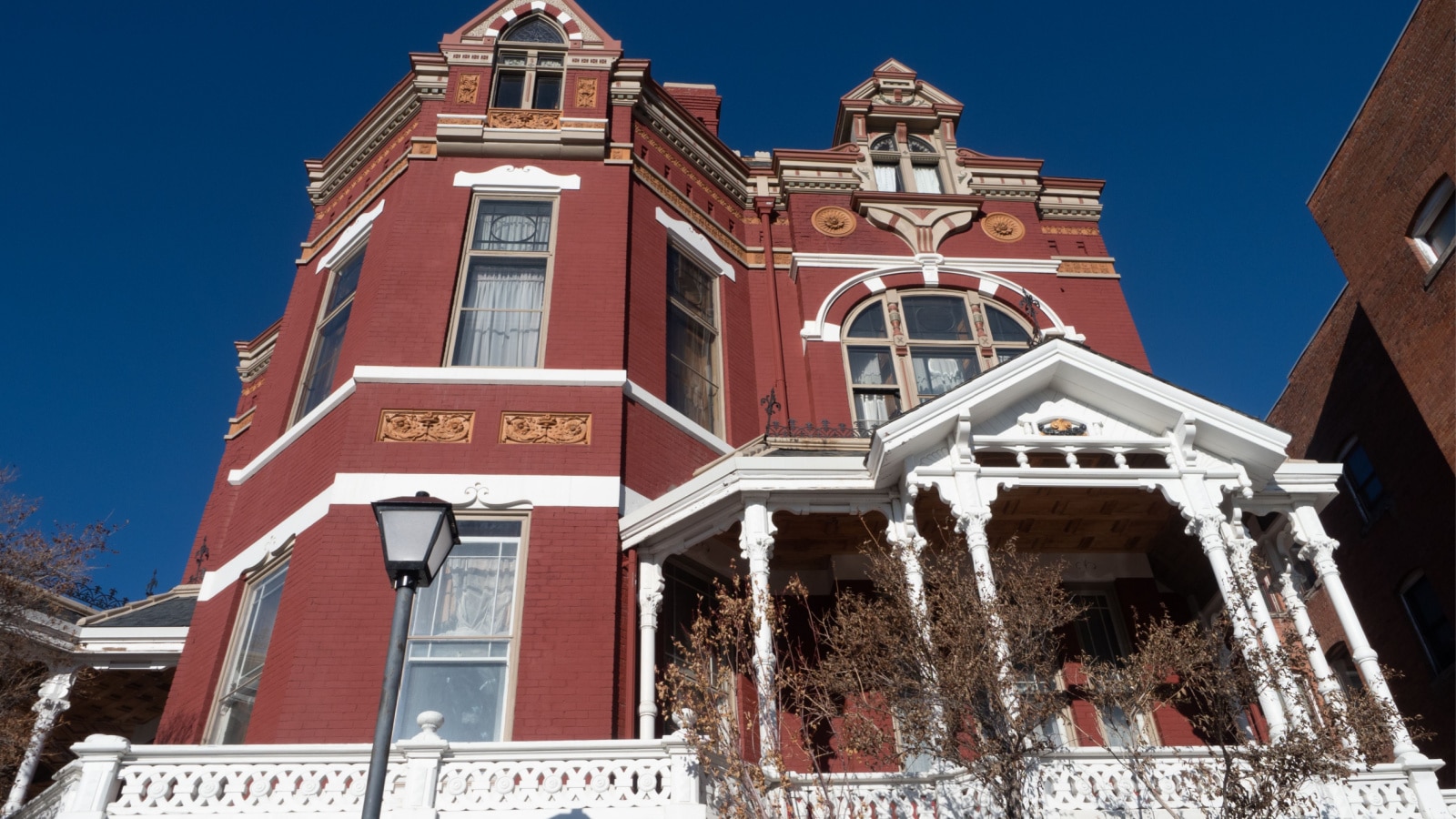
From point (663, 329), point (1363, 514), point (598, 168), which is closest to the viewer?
point (663, 329)

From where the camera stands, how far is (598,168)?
49.9ft

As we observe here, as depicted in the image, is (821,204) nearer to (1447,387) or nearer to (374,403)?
(374,403)

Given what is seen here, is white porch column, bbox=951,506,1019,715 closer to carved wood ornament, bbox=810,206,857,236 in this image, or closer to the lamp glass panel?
the lamp glass panel

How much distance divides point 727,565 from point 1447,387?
462 inches

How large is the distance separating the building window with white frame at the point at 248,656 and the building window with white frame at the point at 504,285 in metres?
3.22

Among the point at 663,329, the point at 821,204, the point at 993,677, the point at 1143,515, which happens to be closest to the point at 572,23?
the point at 821,204

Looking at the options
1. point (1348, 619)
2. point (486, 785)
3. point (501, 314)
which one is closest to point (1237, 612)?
point (1348, 619)

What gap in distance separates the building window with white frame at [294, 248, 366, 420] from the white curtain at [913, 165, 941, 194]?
9.10 meters

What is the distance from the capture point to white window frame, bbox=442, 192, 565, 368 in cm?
1323

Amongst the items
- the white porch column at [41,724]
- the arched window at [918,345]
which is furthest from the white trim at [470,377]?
the white porch column at [41,724]

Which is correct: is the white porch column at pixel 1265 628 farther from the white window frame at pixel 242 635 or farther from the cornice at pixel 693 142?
the cornice at pixel 693 142

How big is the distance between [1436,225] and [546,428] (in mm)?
14174

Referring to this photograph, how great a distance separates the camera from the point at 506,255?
14258mm

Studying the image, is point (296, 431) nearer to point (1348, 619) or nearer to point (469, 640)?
point (469, 640)
